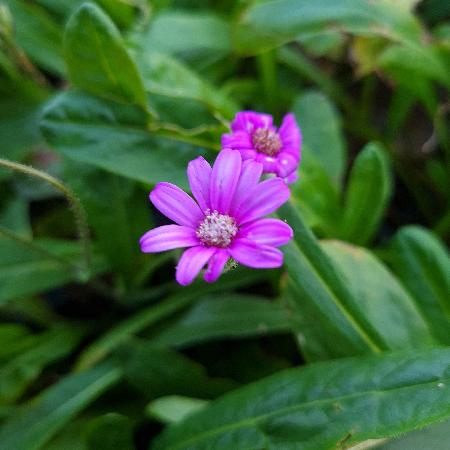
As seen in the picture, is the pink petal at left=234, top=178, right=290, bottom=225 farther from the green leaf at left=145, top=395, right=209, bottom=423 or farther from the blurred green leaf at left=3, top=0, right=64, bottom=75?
the blurred green leaf at left=3, top=0, right=64, bottom=75

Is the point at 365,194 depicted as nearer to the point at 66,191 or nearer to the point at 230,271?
the point at 230,271

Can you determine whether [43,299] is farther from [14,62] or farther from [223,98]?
[223,98]

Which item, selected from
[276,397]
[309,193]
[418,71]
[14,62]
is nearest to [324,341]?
[276,397]

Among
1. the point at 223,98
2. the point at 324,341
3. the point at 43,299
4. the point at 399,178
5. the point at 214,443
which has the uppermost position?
the point at 399,178

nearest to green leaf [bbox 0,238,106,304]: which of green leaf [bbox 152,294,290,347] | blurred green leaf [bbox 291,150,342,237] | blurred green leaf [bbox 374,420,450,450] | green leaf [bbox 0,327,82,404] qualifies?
green leaf [bbox 0,327,82,404]

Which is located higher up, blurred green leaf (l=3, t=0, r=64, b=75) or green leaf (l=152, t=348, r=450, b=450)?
blurred green leaf (l=3, t=0, r=64, b=75)

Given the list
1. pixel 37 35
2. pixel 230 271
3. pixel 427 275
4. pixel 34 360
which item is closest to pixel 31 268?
pixel 34 360
